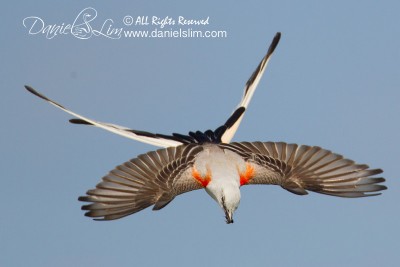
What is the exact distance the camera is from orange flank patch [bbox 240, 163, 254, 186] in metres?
14.5

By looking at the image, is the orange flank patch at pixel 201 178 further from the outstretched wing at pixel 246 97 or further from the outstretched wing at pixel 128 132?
the outstretched wing at pixel 246 97

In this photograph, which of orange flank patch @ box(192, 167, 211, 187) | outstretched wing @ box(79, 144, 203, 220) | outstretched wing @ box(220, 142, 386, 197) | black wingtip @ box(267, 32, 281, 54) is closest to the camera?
orange flank patch @ box(192, 167, 211, 187)

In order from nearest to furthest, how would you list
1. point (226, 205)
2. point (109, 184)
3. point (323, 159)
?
point (226, 205)
point (109, 184)
point (323, 159)

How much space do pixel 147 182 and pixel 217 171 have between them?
4.18 feet

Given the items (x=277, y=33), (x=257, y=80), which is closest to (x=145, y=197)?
(x=257, y=80)

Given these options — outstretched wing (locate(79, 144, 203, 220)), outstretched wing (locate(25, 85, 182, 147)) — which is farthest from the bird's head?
outstretched wing (locate(25, 85, 182, 147))

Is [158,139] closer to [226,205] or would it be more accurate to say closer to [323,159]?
[226,205]

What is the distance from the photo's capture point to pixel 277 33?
1633 cm

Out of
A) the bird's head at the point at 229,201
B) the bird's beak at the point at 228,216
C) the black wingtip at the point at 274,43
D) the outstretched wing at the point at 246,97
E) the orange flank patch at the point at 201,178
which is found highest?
the black wingtip at the point at 274,43

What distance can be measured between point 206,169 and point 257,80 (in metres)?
2.55

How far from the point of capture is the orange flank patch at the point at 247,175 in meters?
14.5

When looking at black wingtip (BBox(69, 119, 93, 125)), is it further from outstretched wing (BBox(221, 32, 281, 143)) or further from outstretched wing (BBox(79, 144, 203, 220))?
outstretched wing (BBox(221, 32, 281, 143))

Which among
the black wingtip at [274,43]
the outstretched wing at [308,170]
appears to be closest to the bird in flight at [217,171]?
the outstretched wing at [308,170]

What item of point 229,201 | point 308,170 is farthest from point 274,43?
point 229,201
